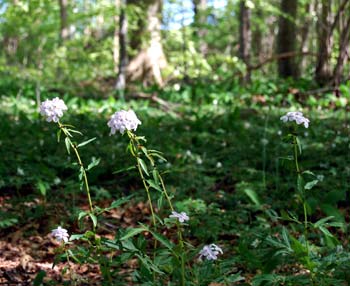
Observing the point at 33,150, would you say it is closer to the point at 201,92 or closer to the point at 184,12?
the point at 201,92

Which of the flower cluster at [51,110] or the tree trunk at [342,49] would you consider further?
the tree trunk at [342,49]

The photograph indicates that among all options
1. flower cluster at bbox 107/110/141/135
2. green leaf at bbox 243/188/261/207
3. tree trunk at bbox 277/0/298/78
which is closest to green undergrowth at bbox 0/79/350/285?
green leaf at bbox 243/188/261/207

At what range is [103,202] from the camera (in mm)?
3578

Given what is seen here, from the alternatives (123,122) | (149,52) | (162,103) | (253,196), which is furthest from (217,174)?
(149,52)

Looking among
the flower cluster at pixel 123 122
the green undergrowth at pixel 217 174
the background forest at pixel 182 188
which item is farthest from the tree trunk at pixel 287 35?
the flower cluster at pixel 123 122

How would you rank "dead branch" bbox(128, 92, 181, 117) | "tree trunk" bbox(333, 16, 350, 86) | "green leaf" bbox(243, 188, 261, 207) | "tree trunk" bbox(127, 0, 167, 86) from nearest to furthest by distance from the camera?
1. "green leaf" bbox(243, 188, 261, 207)
2. "tree trunk" bbox(333, 16, 350, 86)
3. "dead branch" bbox(128, 92, 181, 117)
4. "tree trunk" bbox(127, 0, 167, 86)

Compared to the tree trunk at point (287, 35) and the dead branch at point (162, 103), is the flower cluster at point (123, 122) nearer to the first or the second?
the dead branch at point (162, 103)

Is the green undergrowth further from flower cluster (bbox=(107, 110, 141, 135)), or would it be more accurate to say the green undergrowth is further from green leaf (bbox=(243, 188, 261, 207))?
flower cluster (bbox=(107, 110, 141, 135))

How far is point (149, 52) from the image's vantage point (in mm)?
10109

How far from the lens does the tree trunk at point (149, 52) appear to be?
9.48 meters

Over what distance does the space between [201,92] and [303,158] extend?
4.31 metres

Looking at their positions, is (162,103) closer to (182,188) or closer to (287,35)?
(182,188)

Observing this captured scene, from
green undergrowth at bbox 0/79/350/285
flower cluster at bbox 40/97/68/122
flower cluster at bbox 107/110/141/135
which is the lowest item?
green undergrowth at bbox 0/79/350/285

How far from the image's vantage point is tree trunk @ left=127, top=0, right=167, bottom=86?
31.1 feet
